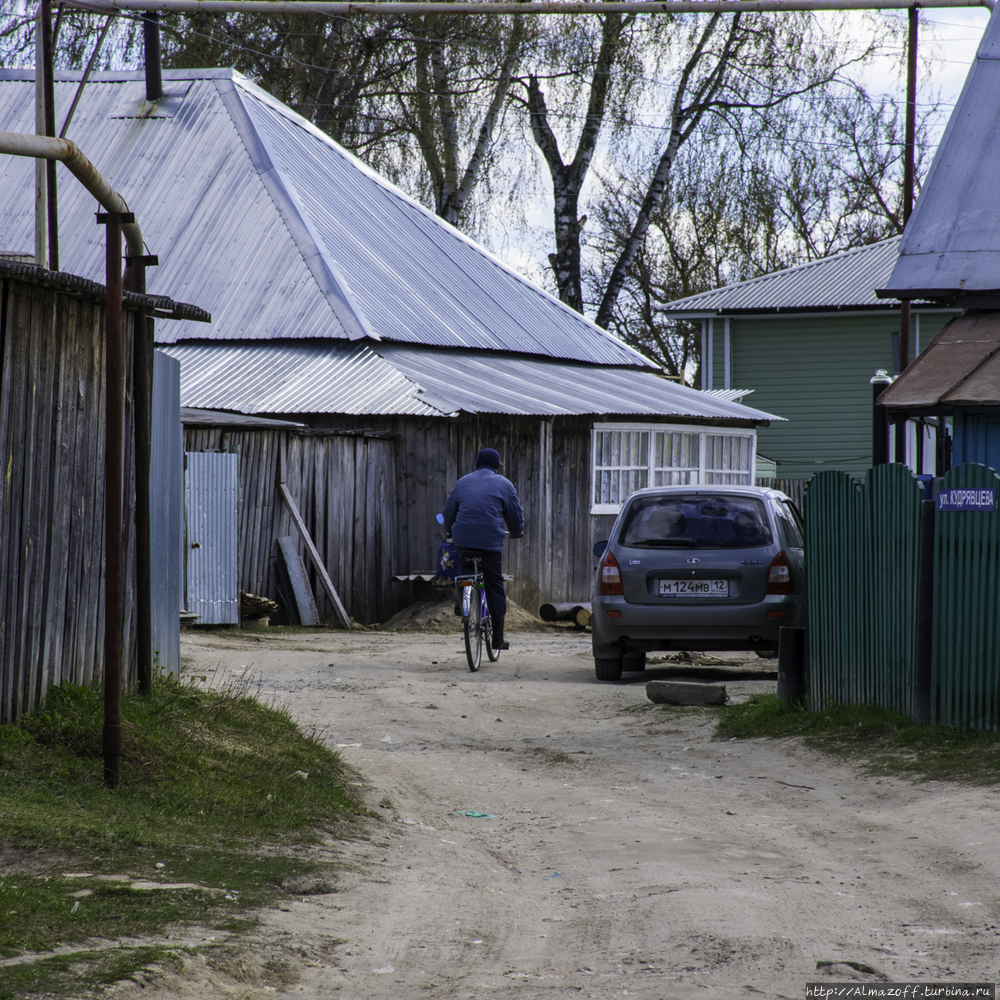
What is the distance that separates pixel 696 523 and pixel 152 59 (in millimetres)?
18384

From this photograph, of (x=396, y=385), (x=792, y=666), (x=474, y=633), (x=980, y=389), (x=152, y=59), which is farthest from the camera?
(x=152, y=59)

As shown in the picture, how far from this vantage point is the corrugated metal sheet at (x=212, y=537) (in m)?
17.2

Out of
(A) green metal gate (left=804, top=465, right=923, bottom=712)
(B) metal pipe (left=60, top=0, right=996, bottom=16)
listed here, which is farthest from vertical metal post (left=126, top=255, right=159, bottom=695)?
(B) metal pipe (left=60, top=0, right=996, bottom=16)

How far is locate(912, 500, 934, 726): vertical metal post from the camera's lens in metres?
8.35

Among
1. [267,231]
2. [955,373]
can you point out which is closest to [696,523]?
[955,373]

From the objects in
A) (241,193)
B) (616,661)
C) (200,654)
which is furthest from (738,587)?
(241,193)

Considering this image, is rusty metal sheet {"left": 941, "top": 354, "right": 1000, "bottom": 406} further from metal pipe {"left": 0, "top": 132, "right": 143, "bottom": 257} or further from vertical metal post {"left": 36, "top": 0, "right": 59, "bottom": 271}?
vertical metal post {"left": 36, "top": 0, "right": 59, "bottom": 271}

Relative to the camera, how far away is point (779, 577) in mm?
11719

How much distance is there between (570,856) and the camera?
6.17 meters

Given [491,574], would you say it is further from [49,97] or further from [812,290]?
[812,290]

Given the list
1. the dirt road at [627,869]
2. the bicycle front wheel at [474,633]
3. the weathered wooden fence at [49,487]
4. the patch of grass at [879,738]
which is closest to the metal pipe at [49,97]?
the bicycle front wheel at [474,633]

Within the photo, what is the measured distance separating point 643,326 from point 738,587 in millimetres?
33555

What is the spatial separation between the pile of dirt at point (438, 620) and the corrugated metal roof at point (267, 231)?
4799 millimetres

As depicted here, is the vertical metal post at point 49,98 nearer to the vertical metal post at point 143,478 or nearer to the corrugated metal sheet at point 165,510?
the corrugated metal sheet at point 165,510
